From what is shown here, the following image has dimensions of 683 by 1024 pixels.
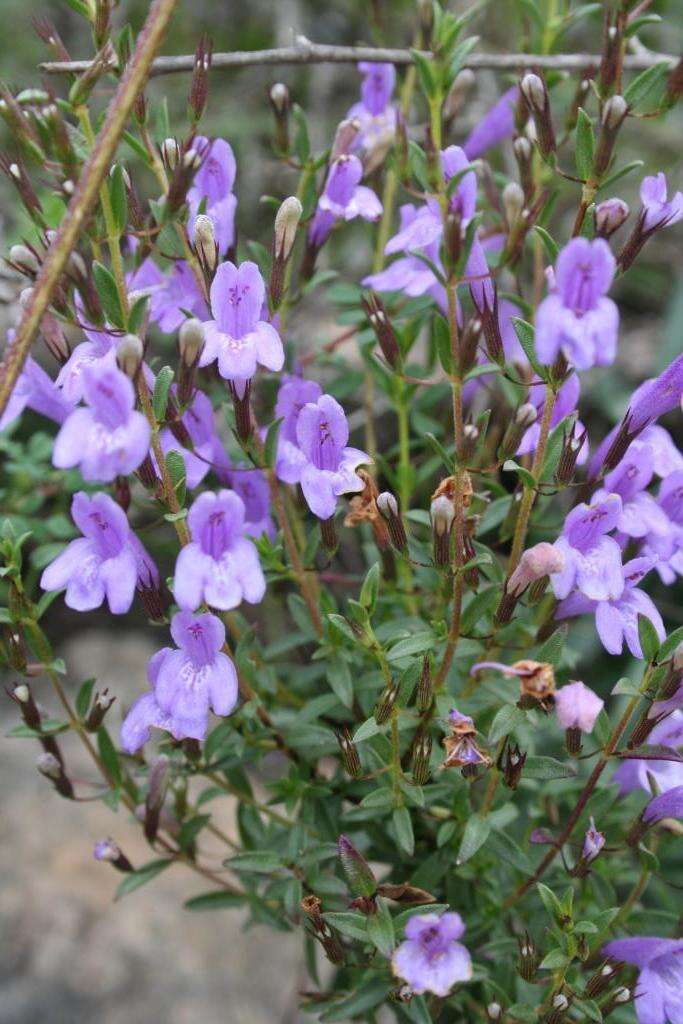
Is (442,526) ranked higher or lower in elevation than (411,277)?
lower

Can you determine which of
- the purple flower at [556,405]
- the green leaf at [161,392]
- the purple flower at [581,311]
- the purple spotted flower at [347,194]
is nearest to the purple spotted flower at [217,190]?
the purple spotted flower at [347,194]

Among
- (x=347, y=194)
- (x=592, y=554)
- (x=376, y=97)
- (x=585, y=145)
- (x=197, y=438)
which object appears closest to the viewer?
(x=585, y=145)

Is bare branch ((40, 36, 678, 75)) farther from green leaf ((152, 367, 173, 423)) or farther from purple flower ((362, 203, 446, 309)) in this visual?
green leaf ((152, 367, 173, 423))

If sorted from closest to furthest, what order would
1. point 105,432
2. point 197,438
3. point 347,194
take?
point 105,432, point 197,438, point 347,194

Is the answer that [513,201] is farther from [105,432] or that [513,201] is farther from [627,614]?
[105,432]

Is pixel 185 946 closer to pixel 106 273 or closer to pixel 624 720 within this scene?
pixel 624 720

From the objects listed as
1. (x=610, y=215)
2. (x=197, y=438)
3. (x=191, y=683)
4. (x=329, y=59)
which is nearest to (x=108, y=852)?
(x=191, y=683)

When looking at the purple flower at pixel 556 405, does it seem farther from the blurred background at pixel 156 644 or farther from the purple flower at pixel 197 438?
the blurred background at pixel 156 644

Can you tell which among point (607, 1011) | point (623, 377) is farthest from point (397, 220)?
point (607, 1011)
